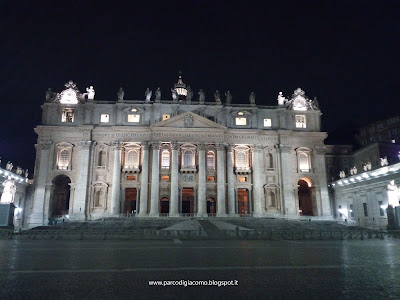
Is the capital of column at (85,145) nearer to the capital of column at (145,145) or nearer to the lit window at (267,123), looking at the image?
the capital of column at (145,145)

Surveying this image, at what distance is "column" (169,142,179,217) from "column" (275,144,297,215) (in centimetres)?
1799

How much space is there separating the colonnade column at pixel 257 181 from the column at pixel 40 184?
1352 inches

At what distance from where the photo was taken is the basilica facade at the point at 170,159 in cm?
5138

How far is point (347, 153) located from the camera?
65125mm

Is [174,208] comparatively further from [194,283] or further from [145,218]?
[194,283]

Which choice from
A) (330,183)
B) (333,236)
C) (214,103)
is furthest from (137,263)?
(330,183)

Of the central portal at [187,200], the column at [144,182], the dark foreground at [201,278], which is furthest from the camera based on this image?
the central portal at [187,200]

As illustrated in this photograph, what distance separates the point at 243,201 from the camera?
56.4 metres

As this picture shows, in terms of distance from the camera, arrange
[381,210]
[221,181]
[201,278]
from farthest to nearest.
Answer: [221,181] → [381,210] → [201,278]

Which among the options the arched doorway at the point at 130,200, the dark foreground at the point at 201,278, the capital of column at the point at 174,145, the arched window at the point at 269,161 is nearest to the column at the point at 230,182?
the arched window at the point at 269,161

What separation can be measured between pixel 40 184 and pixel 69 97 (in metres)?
15.9

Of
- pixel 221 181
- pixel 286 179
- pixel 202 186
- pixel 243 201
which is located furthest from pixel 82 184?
pixel 286 179

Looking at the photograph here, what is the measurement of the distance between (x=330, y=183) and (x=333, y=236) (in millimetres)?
37390

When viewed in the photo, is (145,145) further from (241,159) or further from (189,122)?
(241,159)
